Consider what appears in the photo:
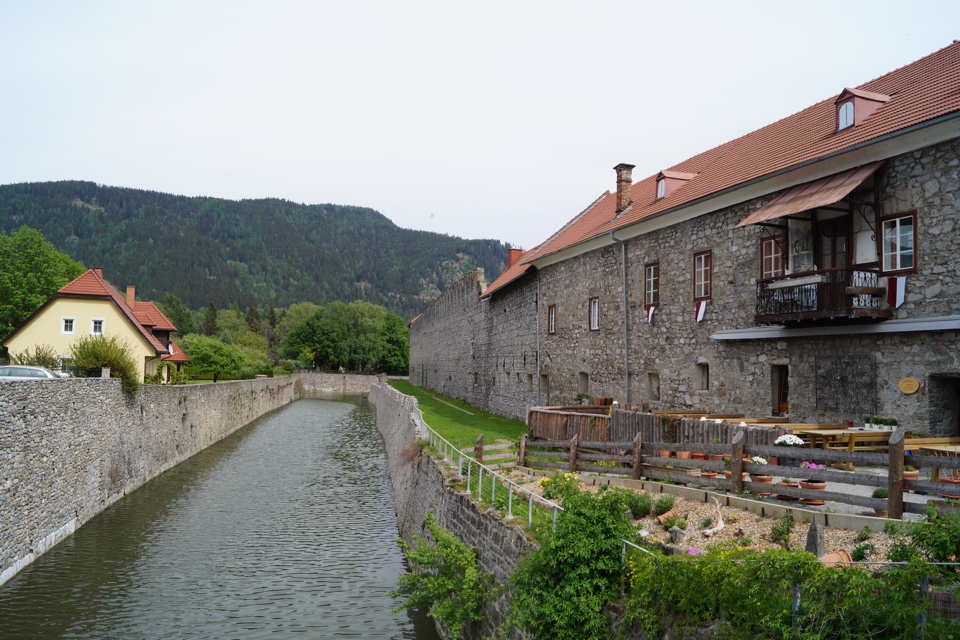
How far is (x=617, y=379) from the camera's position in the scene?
75.3 ft

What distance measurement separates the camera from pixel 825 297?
14016mm

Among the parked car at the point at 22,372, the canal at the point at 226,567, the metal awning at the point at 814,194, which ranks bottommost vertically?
the canal at the point at 226,567

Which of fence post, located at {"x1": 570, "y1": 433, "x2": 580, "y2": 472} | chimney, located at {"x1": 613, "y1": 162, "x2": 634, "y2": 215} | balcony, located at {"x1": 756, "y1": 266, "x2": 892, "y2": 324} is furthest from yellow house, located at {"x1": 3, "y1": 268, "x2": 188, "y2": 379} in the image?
balcony, located at {"x1": 756, "y1": 266, "x2": 892, "y2": 324}

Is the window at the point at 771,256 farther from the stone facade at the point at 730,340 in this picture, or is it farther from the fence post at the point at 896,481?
the fence post at the point at 896,481

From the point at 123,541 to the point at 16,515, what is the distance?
353 cm

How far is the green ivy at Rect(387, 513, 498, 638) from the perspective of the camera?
10.4 meters

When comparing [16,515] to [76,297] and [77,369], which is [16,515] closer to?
[77,369]

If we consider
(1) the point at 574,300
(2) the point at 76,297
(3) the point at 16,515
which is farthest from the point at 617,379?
(2) the point at 76,297

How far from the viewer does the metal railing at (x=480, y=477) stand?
937 centimetres

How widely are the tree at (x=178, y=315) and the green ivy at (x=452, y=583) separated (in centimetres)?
12904

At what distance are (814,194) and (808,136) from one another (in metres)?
3.68

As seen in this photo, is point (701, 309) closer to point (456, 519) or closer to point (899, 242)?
point (899, 242)

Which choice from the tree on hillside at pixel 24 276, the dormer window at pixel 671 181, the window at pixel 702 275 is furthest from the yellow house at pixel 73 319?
the window at pixel 702 275

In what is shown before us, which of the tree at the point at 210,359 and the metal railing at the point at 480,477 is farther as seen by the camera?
the tree at the point at 210,359
